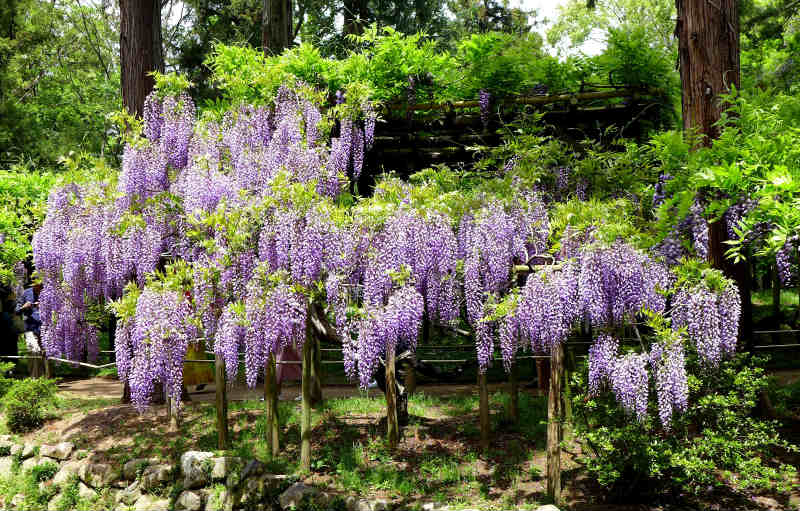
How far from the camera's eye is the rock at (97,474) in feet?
24.9

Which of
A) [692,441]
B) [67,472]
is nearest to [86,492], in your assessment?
[67,472]

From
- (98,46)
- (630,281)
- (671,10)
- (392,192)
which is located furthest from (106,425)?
(671,10)

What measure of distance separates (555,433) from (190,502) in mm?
4191

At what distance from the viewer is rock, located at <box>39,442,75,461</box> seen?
820cm

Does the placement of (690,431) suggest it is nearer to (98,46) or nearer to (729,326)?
(729,326)

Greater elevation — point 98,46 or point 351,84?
point 98,46

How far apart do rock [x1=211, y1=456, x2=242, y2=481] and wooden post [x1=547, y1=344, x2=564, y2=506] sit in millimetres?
3506

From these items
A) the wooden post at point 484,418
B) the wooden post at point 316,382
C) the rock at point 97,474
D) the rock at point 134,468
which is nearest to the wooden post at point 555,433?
the wooden post at point 484,418

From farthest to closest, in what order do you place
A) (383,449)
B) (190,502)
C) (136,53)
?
(136,53)
(383,449)
(190,502)

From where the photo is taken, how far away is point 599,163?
746 cm

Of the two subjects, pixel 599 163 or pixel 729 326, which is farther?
pixel 599 163

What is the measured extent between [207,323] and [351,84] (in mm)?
3505

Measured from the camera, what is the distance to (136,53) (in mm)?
9578

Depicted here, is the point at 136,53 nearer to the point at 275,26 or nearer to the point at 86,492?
the point at 275,26
